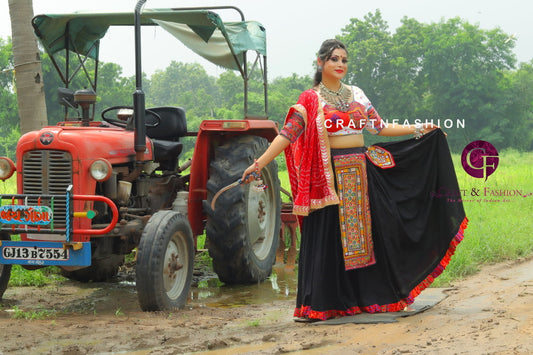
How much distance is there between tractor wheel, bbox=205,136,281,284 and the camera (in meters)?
6.09

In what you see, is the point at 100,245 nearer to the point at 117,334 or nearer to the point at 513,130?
the point at 117,334

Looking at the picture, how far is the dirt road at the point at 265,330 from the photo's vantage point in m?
3.82

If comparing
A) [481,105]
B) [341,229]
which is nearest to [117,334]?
[341,229]

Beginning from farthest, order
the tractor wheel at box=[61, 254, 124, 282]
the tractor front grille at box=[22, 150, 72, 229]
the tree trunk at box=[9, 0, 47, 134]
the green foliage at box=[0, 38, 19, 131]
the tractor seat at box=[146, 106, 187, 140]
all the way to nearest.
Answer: the green foliage at box=[0, 38, 19, 131], the tree trunk at box=[9, 0, 47, 134], the tractor seat at box=[146, 106, 187, 140], the tractor wheel at box=[61, 254, 124, 282], the tractor front grille at box=[22, 150, 72, 229]

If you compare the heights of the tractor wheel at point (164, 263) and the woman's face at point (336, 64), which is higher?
the woman's face at point (336, 64)

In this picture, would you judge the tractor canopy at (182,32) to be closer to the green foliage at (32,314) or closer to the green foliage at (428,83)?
the green foliage at (32,314)

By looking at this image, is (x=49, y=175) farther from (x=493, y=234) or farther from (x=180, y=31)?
(x=493, y=234)

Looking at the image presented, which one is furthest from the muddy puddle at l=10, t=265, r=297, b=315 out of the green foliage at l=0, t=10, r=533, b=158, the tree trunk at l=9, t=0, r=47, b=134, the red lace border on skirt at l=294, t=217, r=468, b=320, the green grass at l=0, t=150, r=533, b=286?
the green foliage at l=0, t=10, r=533, b=158

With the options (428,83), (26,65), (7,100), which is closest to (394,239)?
(26,65)

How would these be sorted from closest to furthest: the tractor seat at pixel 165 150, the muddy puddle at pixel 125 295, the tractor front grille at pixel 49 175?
the tractor front grille at pixel 49 175
the muddy puddle at pixel 125 295
the tractor seat at pixel 165 150

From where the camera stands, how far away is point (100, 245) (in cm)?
552

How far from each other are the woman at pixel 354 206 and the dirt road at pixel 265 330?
300 mm

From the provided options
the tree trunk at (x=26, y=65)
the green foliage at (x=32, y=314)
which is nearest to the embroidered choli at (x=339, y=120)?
the green foliage at (x=32, y=314)

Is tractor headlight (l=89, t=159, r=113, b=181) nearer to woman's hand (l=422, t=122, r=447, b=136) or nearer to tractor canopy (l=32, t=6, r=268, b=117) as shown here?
tractor canopy (l=32, t=6, r=268, b=117)
